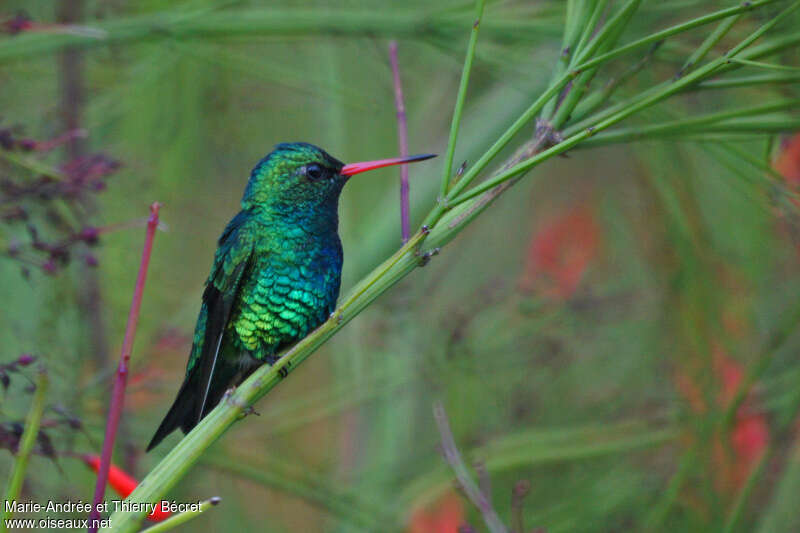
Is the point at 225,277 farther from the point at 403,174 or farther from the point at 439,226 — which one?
the point at 439,226

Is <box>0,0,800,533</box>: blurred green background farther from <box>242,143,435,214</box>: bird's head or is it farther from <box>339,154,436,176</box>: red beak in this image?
<box>339,154,436,176</box>: red beak

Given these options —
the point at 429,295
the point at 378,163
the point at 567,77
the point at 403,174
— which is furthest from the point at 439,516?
the point at 567,77

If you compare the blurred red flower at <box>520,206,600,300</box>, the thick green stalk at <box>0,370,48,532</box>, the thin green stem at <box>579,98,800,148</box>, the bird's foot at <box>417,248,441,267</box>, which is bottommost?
the thick green stalk at <box>0,370,48,532</box>

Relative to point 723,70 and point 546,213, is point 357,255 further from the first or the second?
point 723,70

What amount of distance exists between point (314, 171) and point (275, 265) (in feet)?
0.92

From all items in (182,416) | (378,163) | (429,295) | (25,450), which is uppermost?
(429,295)

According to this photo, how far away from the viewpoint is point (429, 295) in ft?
12.8

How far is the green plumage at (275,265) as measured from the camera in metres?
2.41

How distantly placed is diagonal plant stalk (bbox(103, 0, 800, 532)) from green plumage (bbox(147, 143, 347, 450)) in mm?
798

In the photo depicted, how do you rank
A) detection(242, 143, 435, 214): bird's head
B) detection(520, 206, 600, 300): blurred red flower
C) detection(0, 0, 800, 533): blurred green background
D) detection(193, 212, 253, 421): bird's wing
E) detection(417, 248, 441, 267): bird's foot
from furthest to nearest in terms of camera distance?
1. detection(520, 206, 600, 300): blurred red flower
2. detection(0, 0, 800, 533): blurred green background
3. detection(242, 143, 435, 214): bird's head
4. detection(193, 212, 253, 421): bird's wing
5. detection(417, 248, 441, 267): bird's foot

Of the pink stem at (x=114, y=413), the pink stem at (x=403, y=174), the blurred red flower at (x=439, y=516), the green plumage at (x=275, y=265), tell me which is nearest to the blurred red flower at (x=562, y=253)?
the blurred red flower at (x=439, y=516)

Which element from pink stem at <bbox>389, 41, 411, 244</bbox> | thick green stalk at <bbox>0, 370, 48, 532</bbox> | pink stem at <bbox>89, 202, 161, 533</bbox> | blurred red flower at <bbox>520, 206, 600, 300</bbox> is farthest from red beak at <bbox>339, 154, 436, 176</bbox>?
blurred red flower at <bbox>520, 206, 600, 300</bbox>

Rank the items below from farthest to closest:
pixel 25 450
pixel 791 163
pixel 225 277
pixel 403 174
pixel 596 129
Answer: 1. pixel 791 163
2. pixel 225 277
3. pixel 403 174
4. pixel 596 129
5. pixel 25 450

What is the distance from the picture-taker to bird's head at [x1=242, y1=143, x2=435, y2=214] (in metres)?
2.46
